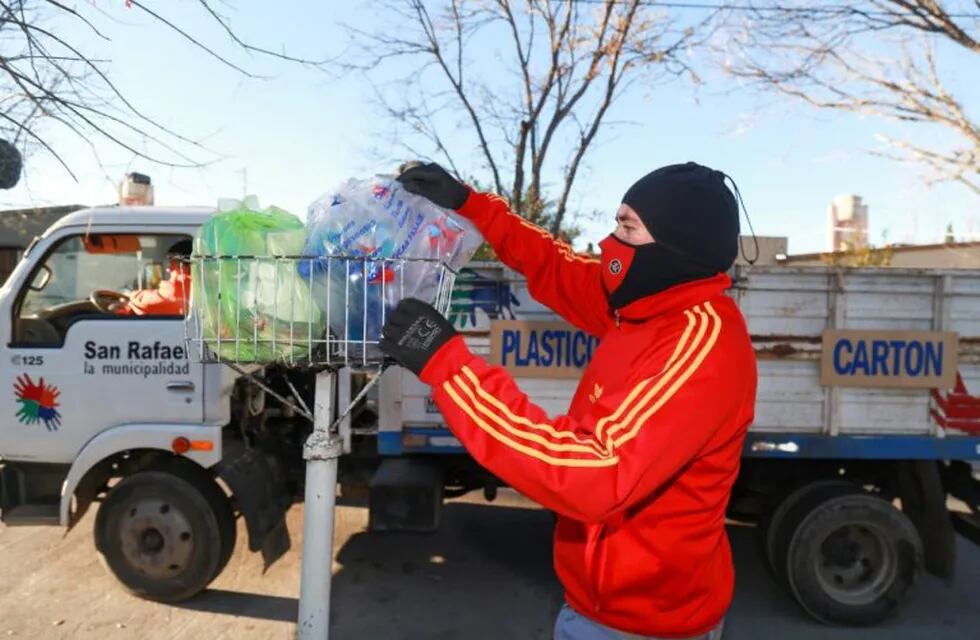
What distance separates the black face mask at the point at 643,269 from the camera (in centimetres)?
166

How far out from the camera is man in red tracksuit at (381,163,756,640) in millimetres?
1366

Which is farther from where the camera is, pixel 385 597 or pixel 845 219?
pixel 845 219

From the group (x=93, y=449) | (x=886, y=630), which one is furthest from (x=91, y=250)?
(x=886, y=630)

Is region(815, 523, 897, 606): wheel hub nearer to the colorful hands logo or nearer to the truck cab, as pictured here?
the truck cab

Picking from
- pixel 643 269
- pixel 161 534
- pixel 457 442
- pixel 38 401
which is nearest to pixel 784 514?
pixel 457 442

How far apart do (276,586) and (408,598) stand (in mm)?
879

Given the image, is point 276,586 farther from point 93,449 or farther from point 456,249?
point 456,249

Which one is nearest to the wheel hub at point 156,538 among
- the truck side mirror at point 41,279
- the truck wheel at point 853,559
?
the truck side mirror at point 41,279

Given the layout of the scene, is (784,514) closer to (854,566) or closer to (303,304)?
(854,566)

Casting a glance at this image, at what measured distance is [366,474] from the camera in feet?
15.8

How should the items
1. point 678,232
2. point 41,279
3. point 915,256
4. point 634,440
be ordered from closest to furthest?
point 634,440 < point 678,232 < point 41,279 < point 915,256

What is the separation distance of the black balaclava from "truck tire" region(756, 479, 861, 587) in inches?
124

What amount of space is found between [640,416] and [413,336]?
458mm

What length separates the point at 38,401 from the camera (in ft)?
14.1
